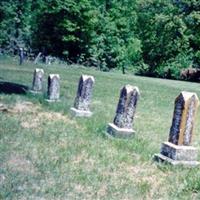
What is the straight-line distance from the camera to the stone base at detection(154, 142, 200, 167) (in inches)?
380

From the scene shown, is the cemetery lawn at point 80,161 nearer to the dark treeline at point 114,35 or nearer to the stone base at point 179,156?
the stone base at point 179,156

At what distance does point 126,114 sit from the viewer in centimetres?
1247

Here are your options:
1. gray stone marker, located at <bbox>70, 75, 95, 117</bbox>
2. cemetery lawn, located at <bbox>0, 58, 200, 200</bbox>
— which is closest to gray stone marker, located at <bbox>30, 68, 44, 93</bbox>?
cemetery lawn, located at <bbox>0, 58, 200, 200</bbox>

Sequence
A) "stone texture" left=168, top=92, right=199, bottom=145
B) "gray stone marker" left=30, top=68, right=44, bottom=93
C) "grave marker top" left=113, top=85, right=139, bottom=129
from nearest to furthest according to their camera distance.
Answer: "stone texture" left=168, top=92, right=199, bottom=145 < "grave marker top" left=113, top=85, right=139, bottom=129 < "gray stone marker" left=30, top=68, right=44, bottom=93

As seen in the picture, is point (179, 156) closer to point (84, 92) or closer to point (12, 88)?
point (84, 92)

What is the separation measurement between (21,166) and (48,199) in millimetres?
1886

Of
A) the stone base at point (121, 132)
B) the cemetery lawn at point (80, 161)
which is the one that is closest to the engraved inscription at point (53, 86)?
the cemetery lawn at point (80, 161)

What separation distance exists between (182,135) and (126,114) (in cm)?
275

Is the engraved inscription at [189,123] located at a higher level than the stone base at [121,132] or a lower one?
higher

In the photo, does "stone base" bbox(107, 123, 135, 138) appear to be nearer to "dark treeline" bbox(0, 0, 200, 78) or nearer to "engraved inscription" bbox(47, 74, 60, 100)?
"engraved inscription" bbox(47, 74, 60, 100)

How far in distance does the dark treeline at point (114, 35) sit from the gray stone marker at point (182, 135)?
44.9 m

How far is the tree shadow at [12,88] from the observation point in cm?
2015

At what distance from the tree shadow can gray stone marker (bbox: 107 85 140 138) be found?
8.45 meters

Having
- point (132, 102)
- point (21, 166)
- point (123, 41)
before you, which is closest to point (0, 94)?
point (132, 102)
